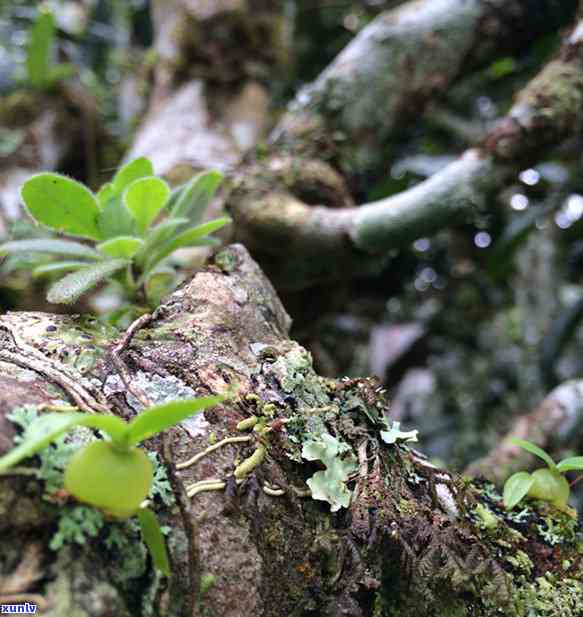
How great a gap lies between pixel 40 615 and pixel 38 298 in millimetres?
1456

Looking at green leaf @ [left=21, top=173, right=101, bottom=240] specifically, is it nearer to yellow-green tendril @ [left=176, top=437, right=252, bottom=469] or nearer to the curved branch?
yellow-green tendril @ [left=176, top=437, right=252, bottom=469]

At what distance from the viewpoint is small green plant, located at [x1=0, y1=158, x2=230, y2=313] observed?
796mm

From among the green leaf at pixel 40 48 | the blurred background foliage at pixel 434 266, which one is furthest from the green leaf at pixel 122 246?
the green leaf at pixel 40 48

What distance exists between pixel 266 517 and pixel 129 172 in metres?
0.55

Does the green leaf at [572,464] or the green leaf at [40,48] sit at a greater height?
the green leaf at [40,48]

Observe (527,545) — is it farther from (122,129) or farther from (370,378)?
(122,129)

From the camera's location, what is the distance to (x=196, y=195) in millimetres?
976

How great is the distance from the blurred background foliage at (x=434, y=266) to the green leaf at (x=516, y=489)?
36.2 inches

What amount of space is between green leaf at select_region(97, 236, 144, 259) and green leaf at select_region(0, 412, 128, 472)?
0.39 m

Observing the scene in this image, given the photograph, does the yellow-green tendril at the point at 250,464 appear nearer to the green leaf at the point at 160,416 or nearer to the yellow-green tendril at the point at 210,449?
the yellow-green tendril at the point at 210,449

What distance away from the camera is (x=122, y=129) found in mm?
2637

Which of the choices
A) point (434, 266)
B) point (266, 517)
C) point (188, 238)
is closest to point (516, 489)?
point (266, 517)

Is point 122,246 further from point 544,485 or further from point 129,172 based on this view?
point 544,485

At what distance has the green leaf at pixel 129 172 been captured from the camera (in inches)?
35.1
